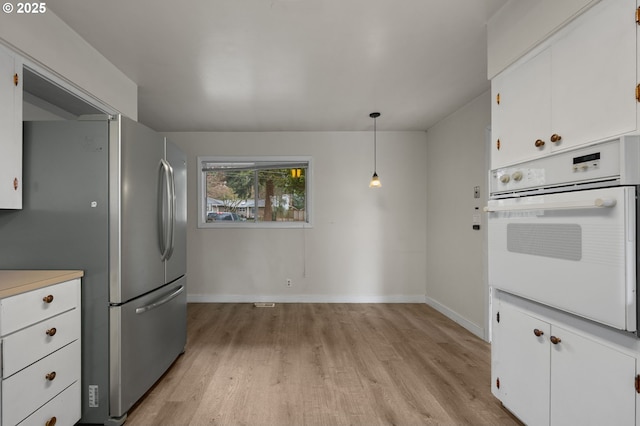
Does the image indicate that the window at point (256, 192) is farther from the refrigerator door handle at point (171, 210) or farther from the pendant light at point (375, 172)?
the refrigerator door handle at point (171, 210)

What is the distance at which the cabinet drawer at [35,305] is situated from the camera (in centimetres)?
136

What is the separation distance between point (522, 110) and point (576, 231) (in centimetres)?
79

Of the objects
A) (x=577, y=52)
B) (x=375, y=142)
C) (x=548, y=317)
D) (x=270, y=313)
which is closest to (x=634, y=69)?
(x=577, y=52)

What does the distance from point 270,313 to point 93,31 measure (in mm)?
3531

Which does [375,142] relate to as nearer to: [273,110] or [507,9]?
[273,110]

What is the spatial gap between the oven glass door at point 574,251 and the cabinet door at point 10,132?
295 cm

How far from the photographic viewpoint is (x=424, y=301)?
15.4 feet

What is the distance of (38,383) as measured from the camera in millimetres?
1502

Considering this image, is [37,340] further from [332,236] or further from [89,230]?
[332,236]

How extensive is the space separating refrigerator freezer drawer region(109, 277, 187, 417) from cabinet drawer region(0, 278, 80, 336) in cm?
24

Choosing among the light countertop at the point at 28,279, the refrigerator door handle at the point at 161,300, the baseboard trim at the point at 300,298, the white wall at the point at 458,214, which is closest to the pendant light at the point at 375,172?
the white wall at the point at 458,214

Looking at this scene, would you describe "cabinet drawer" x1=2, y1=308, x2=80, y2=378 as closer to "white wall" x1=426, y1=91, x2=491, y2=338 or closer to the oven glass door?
the oven glass door

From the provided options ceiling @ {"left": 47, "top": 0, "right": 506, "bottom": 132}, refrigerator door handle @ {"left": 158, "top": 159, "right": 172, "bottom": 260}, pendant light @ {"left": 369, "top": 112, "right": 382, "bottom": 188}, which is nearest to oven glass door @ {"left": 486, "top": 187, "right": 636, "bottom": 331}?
ceiling @ {"left": 47, "top": 0, "right": 506, "bottom": 132}

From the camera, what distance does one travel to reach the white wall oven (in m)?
1.16
